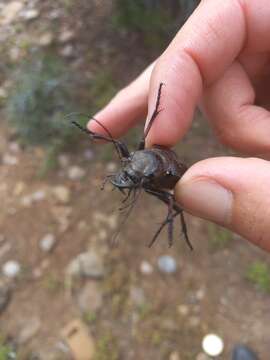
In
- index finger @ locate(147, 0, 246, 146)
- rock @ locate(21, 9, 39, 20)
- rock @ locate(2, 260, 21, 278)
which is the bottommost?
rock @ locate(2, 260, 21, 278)

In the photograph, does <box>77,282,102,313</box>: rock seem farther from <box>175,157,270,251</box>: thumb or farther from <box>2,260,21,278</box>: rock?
<box>175,157,270,251</box>: thumb

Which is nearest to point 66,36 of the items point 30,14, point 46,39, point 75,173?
point 46,39

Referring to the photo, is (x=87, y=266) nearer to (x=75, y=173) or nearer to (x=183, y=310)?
(x=183, y=310)

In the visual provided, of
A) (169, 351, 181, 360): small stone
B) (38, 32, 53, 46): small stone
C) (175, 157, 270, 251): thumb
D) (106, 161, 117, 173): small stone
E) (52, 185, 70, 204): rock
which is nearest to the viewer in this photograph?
(175, 157, 270, 251): thumb

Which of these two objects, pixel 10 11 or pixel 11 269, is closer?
pixel 11 269

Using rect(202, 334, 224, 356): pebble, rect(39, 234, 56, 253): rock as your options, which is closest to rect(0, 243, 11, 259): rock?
rect(39, 234, 56, 253): rock

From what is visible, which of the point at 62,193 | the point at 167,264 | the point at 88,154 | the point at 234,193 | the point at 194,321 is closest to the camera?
the point at 234,193

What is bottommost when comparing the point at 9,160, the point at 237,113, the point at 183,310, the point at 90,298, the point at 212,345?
the point at 212,345
